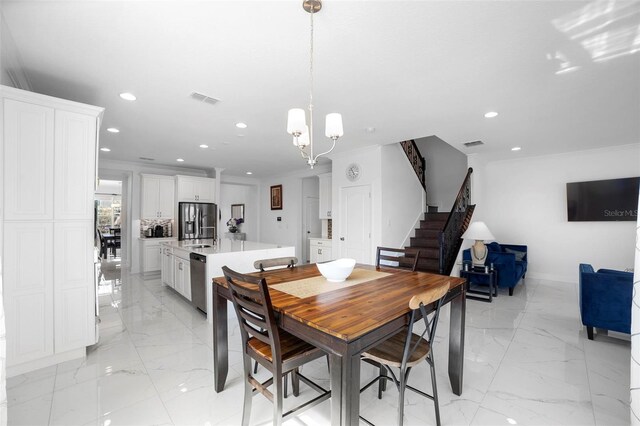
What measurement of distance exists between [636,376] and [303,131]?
233cm

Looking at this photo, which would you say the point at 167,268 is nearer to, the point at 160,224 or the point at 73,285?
the point at 73,285

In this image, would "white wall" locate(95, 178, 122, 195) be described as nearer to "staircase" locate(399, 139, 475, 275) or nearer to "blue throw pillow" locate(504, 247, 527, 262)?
"staircase" locate(399, 139, 475, 275)

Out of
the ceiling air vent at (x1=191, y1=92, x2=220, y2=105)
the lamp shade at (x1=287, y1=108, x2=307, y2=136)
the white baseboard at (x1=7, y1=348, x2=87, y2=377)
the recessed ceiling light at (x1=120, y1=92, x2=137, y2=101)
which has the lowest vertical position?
the white baseboard at (x1=7, y1=348, x2=87, y2=377)

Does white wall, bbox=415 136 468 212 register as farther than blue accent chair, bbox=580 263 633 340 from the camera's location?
Yes

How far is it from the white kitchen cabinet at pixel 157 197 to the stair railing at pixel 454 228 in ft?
20.2

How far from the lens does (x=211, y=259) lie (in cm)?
345

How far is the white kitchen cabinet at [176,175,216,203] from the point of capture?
6.81 meters

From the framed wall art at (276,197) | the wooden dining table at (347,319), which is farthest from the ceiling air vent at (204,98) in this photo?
the framed wall art at (276,197)

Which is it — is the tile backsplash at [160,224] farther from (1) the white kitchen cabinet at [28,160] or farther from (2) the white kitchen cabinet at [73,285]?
(1) the white kitchen cabinet at [28,160]

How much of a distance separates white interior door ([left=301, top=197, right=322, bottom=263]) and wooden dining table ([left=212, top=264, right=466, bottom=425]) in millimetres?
5684

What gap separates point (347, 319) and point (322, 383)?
1266mm

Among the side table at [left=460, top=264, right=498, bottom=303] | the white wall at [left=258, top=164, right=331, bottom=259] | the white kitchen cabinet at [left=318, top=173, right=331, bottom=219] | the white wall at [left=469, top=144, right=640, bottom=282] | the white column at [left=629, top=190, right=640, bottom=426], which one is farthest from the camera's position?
the white wall at [left=258, top=164, right=331, bottom=259]

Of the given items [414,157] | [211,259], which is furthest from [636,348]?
[414,157]

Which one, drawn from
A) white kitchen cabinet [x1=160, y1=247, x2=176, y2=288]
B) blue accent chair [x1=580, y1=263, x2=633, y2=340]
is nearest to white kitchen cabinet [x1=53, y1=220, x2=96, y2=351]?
white kitchen cabinet [x1=160, y1=247, x2=176, y2=288]
